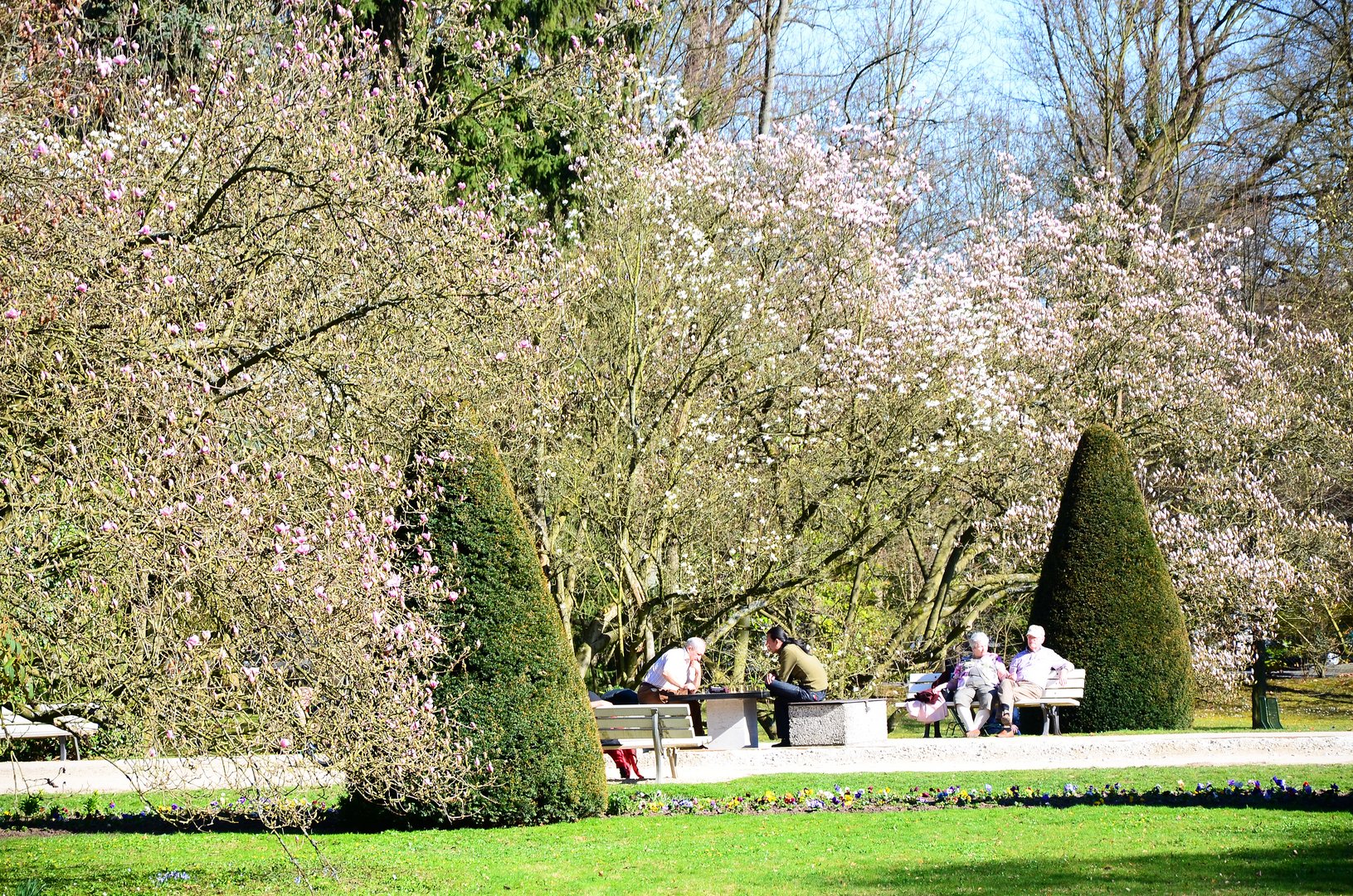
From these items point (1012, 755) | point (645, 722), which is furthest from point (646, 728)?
point (1012, 755)

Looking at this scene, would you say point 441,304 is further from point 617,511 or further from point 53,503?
point 617,511

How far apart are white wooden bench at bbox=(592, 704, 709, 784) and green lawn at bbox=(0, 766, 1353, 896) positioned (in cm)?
153

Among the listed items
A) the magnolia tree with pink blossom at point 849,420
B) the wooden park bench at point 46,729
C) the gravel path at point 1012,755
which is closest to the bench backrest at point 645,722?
the gravel path at point 1012,755

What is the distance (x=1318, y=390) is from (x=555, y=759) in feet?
51.3

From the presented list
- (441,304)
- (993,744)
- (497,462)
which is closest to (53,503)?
(441,304)

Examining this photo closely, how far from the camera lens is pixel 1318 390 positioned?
20.4 meters

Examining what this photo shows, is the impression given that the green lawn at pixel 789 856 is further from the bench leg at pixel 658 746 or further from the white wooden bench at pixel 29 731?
the bench leg at pixel 658 746

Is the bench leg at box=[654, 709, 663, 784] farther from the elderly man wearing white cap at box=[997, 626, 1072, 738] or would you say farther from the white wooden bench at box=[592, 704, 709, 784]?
the elderly man wearing white cap at box=[997, 626, 1072, 738]

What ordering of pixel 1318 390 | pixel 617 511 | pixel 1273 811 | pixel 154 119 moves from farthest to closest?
pixel 1318 390 < pixel 617 511 < pixel 154 119 < pixel 1273 811

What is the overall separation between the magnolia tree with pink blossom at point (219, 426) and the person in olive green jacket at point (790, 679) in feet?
16.2

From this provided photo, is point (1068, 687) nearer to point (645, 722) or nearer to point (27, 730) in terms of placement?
point (645, 722)

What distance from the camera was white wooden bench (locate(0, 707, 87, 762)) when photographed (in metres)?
6.40

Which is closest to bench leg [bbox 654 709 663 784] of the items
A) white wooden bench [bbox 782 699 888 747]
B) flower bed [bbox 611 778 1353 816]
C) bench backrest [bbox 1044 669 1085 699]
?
flower bed [bbox 611 778 1353 816]

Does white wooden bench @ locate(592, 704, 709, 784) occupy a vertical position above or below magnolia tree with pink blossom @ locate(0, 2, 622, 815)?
below
